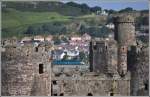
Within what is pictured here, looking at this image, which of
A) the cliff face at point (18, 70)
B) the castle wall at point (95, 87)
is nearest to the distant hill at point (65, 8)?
the castle wall at point (95, 87)

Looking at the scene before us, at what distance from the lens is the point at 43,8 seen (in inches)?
4146

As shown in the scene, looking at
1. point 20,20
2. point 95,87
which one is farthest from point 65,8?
point 95,87

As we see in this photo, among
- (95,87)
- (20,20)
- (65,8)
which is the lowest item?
(95,87)

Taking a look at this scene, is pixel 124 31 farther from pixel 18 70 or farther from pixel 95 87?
pixel 18 70

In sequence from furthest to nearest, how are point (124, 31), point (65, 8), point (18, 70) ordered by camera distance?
point (65, 8), point (124, 31), point (18, 70)

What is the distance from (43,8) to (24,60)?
8640 cm

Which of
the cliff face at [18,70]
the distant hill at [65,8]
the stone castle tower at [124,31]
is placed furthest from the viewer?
the distant hill at [65,8]

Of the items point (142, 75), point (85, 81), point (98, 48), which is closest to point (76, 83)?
point (85, 81)

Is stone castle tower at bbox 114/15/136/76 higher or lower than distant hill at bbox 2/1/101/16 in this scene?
lower

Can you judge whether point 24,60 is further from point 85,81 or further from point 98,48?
point 98,48

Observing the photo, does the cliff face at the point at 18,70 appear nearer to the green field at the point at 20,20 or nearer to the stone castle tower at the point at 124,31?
the stone castle tower at the point at 124,31

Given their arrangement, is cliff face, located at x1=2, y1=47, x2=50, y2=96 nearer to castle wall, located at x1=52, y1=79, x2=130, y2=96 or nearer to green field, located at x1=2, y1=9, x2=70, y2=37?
castle wall, located at x1=52, y1=79, x2=130, y2=96

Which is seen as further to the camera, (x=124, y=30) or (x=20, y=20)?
(x=20, y=20)

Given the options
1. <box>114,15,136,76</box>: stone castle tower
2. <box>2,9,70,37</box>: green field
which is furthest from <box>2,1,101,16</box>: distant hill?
<box>114,15,136,76</box>: stone castle tower
